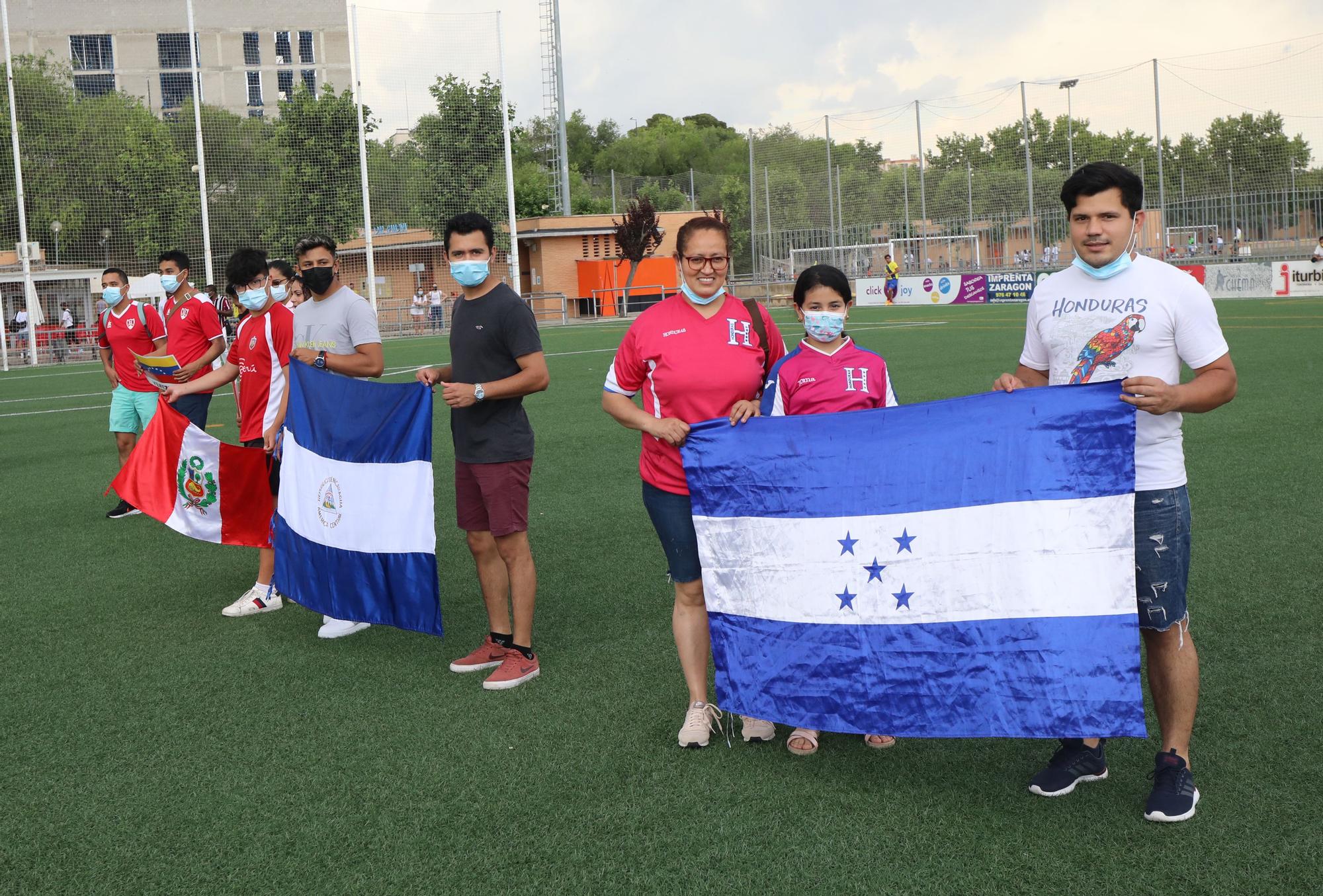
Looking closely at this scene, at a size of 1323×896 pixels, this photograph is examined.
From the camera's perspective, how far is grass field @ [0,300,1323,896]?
3.37 metres

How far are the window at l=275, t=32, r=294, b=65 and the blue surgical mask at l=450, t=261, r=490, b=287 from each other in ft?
252

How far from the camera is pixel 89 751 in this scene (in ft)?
14.6

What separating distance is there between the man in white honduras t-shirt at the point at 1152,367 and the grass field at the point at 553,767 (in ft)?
1.22

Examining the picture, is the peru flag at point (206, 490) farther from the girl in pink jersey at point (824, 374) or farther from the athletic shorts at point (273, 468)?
the girl in pink jersey at point (824, 374)

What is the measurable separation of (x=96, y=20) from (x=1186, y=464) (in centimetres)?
7890

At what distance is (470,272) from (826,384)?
5.46 feet

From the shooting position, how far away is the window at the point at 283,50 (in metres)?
74.1

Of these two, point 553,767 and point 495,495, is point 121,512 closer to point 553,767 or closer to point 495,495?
point 495,495

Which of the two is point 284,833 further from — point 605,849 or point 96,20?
point 96,20

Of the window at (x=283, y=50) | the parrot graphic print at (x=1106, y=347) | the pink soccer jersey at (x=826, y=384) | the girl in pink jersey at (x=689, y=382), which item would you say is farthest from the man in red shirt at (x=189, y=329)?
the window at (x=283, y=50)

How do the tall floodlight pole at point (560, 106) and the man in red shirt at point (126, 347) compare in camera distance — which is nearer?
the man in red shirt at point (126, 347)

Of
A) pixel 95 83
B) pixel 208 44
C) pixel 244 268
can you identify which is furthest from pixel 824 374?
pixel 95 83

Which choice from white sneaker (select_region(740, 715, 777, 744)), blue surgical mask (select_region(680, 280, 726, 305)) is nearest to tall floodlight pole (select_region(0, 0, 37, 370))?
blue surgical mask (select_region(680, 280, 726, 305))

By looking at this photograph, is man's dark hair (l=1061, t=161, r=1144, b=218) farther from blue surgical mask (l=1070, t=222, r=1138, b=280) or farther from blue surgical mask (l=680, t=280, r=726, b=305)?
blue surgical mask (l=680, t=280, r=726, b=305)
